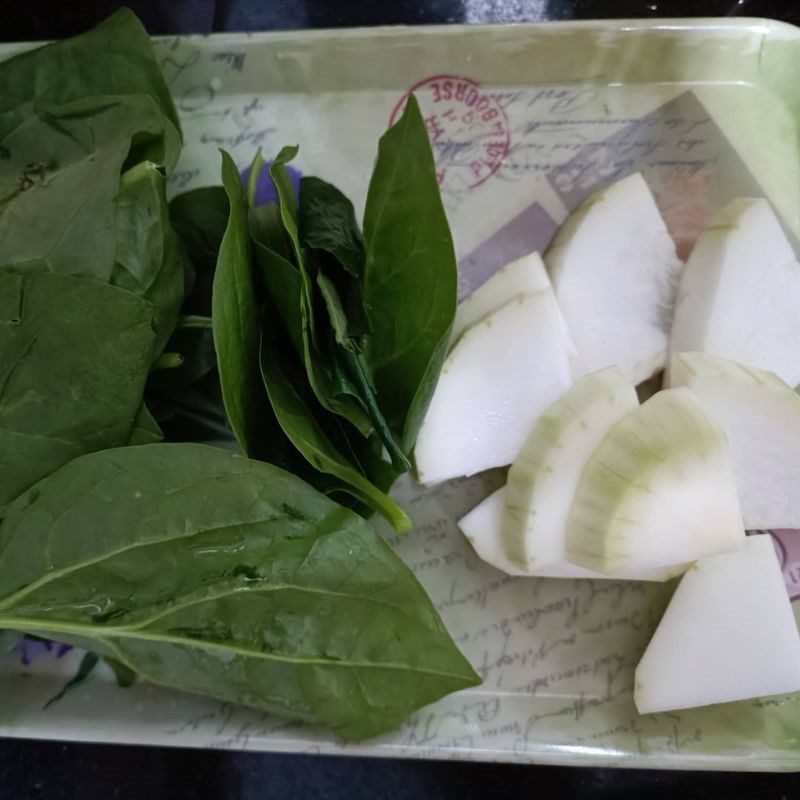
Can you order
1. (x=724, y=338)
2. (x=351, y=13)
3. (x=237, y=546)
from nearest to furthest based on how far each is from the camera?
(x=237, y=546) < (x=724, y=338) < (x=351, y=13)

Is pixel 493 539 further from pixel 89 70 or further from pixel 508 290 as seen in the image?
pixel 89 70

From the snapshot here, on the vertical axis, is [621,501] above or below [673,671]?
above

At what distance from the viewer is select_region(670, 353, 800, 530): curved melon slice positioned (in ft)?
2.01

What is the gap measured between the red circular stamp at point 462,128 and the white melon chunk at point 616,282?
0.10 m

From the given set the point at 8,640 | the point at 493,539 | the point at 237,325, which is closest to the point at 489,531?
the point at 493,539

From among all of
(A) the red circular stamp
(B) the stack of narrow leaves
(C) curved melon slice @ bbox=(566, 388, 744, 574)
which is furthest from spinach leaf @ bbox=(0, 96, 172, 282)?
(C) curved melon slice @ bbox=(566, 388, 744, 574)

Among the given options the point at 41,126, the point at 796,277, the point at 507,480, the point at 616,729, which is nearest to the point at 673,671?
the point at 616,729

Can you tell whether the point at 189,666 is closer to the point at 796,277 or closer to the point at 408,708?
the point at 408,708

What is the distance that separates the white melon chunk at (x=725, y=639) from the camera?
0.60 meters

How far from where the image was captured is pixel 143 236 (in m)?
0.58

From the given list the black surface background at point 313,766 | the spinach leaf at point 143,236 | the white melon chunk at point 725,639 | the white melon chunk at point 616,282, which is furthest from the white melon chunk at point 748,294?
the spinach leaf at point 143,236

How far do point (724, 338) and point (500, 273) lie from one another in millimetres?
182

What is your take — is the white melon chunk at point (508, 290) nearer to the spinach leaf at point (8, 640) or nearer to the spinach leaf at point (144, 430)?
the spinach leaf at point (144, 430)

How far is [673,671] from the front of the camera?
23.9 inches
